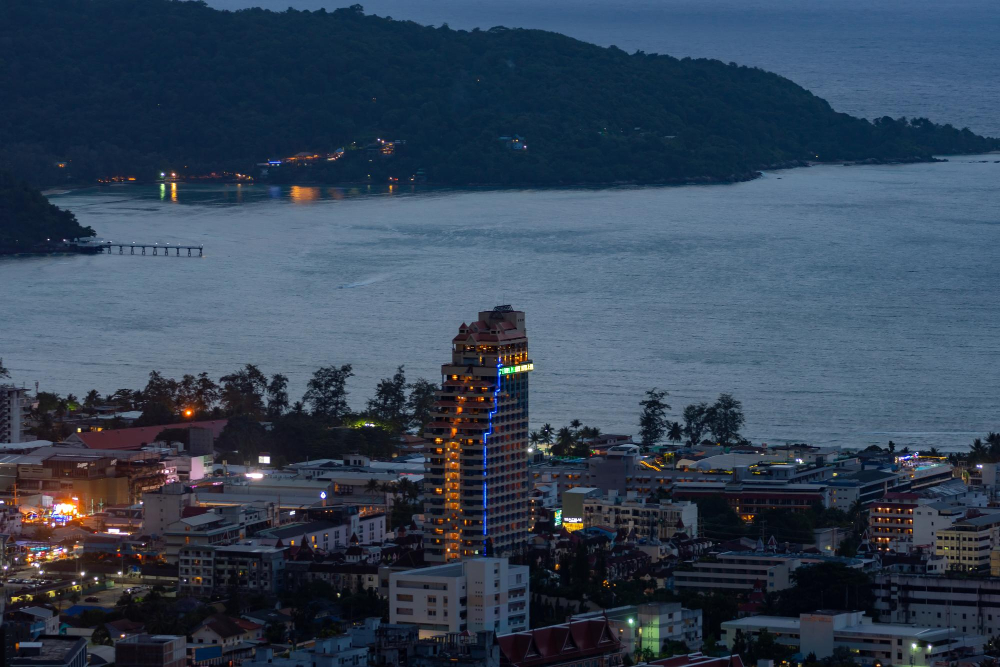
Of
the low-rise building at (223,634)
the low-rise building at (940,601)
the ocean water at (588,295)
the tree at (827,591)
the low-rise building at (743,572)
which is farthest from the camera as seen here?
the ocean water at (588,295)

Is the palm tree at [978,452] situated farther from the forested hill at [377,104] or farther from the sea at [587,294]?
the forested hill at [377,104]

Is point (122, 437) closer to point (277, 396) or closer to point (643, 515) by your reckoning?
point (277, 396)

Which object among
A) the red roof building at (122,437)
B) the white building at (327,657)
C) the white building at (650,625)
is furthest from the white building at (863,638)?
the red roof building at (122,437)

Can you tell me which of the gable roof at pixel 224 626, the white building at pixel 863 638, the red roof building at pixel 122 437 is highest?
the gable roof at pixel 224 626

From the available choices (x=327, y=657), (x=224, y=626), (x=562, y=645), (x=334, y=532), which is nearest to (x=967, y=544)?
(x=334, y=532)

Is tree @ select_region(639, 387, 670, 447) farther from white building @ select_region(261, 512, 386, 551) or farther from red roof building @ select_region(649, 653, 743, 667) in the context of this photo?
red roof building @ select_region(649, 653, 743, 667)

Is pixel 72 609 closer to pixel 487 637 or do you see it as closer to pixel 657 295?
pixel 487 637

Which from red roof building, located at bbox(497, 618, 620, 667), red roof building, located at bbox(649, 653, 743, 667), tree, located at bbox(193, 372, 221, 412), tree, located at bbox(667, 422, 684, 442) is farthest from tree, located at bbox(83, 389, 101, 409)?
red roof building, located at bbox(649, 653, 743, 667)
